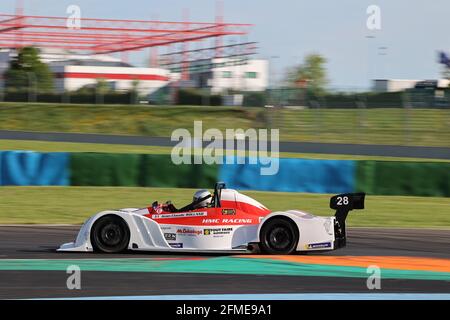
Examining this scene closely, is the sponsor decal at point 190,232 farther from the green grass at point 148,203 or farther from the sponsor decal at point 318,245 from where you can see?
A: the green grass at point 148,203

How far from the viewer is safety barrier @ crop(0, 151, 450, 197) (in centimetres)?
1944

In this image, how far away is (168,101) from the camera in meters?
37.0

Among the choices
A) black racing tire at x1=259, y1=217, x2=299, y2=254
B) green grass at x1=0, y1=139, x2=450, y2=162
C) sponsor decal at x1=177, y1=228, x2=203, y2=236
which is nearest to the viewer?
black racing tire at x1=259, y1=217, x2=299, y2=254

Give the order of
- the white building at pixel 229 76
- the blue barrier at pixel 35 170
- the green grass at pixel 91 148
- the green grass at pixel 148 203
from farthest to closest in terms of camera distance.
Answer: the white building at pixel 229 76
the green grass at pixel 91 148
the blue barrier at pixel 35 170
the green grass at pixel 148 203

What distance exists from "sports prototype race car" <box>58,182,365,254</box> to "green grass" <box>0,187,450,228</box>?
4.87 metres

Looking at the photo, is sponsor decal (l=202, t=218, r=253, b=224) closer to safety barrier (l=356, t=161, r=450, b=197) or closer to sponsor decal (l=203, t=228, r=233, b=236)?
sponsor decal (l=203, t=228, r=233, b=236)

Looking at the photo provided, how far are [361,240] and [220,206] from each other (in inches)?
124

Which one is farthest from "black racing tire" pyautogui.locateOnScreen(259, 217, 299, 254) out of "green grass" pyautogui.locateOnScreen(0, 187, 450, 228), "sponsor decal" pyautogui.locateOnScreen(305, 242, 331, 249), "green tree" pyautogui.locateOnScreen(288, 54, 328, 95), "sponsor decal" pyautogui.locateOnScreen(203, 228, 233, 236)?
"green tree" pyautogui.locateOnScreen(288, 54, 328, 95)

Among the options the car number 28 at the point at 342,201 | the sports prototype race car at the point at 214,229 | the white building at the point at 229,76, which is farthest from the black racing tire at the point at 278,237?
the white building at the point at 229,76

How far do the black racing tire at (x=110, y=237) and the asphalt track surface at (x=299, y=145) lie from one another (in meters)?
19.3

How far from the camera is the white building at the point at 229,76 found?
37.0 metres

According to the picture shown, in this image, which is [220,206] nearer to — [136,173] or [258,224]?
[258,224]

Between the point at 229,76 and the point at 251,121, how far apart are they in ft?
52.3
